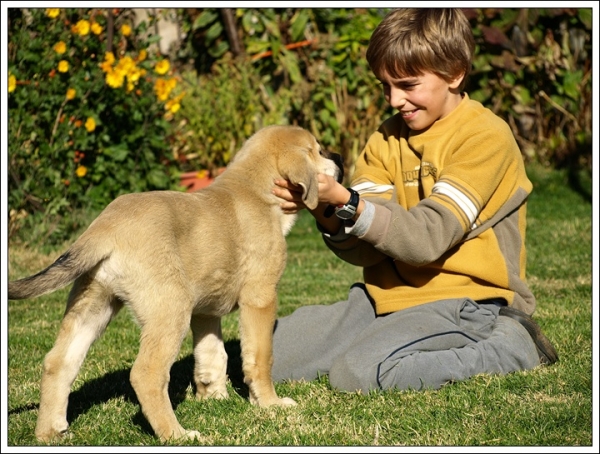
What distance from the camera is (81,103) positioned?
6.73 metres

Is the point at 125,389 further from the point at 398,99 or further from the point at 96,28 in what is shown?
the point at 96,28

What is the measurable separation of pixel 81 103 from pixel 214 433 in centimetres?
415

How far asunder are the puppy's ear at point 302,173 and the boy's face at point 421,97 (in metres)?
0.58

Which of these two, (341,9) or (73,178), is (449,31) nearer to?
(73,178)

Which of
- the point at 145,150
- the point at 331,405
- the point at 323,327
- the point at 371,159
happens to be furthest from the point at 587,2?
the point at 331,405

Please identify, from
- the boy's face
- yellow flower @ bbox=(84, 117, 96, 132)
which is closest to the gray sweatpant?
the boy's face

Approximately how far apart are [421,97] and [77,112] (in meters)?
3.56

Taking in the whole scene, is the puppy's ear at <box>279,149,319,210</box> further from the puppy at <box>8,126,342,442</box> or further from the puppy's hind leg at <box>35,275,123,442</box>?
the puppy's hind leg at <box>35,275,123,442</box>

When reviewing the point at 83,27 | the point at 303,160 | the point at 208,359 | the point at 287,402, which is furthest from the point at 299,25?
the point at 287,402

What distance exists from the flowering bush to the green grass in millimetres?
1709

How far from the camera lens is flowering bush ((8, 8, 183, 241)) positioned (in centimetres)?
657

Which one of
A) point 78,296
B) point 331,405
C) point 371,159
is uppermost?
point 371,159

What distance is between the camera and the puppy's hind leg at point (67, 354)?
3248mm

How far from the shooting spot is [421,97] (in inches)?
157
